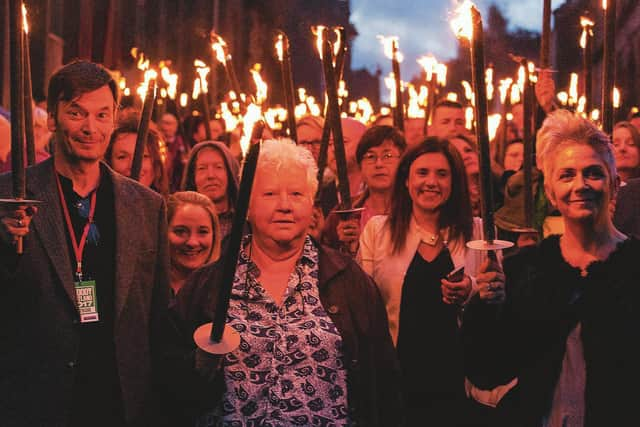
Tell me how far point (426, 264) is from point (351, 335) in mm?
1263

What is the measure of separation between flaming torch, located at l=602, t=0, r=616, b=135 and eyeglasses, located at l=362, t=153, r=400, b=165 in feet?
4.39

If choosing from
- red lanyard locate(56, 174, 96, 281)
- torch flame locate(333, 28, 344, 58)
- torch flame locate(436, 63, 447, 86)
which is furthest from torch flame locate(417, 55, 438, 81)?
red lanyard locate(56, 174, 96, 281)

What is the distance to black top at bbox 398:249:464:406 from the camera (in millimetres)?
4438

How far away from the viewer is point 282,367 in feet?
11.1

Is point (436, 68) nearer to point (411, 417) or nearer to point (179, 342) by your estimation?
point (411, 417)

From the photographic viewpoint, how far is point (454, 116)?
7.22 meters

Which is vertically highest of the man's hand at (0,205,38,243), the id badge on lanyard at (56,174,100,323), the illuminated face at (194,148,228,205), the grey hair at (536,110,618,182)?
the grey hair at (536,110,618,182)

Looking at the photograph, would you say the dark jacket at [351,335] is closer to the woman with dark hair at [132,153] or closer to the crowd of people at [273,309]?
the crowd of people at [273,309]

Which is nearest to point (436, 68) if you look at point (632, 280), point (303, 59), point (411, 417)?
point (411, 417)

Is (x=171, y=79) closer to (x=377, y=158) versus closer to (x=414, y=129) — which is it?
(x=414, y=129)

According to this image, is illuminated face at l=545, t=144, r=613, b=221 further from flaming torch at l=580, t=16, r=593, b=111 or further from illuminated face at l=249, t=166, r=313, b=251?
flaming torch at l=580, t=16, r=593, b=111

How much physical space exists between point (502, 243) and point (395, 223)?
5.68ft

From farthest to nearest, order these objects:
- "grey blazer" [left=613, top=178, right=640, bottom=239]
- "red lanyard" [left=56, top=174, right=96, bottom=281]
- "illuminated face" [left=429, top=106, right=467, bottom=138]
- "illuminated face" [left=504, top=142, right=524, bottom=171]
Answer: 1. "illuminated face" [left=504, top=142, right=524, bottom=171]
2. "illuminated face" [left=429, top=106, right=467, bottom=138]
3. "grey blazer" [left=613, top=178, right=640, bottom=239]
4. "red lanyard" [left=56, top=174, right=96, bottom=281]

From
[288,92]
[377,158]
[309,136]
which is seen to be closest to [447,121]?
[309,136]
